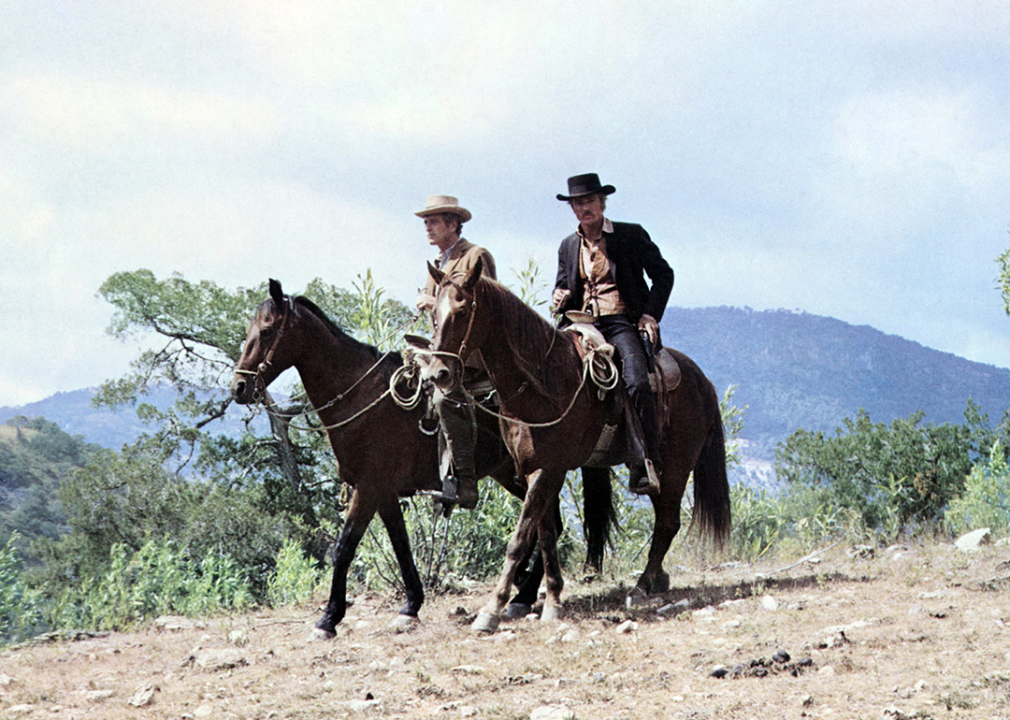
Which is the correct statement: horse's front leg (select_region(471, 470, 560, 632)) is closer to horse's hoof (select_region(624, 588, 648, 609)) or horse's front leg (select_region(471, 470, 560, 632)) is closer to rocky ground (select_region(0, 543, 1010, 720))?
rocky ground (select_region(0, 543, 1010, 720))

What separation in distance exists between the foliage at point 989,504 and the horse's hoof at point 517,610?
519 centimetres

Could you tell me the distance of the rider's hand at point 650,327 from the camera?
7352 millimetres

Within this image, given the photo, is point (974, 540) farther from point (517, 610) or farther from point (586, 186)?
point (586, 186)

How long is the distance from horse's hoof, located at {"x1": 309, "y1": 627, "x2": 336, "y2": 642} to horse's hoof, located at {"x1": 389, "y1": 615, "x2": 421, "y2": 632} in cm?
49

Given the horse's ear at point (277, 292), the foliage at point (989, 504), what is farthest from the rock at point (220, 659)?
the foliage at point (989, 504)

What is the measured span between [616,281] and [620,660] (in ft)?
10.0

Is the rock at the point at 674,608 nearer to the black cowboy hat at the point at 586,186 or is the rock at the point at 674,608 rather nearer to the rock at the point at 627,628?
the rock at the point at 627,628

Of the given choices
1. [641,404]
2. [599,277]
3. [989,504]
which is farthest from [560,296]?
[989,504]

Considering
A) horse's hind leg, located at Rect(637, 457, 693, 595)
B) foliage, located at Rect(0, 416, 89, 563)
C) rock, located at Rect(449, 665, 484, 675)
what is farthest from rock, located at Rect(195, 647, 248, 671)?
foliage, located at Rect(0, 416, 89, 563)

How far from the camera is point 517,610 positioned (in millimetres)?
7512

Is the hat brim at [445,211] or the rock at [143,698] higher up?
the hat brim at [445,211]

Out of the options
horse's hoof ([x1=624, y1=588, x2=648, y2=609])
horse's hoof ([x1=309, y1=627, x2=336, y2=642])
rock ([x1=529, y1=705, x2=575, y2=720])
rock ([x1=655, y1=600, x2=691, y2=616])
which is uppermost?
horse's hoof ([x1=624, y1=588, x2=648, y2=609])

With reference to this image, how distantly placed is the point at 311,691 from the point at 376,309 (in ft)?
16.2

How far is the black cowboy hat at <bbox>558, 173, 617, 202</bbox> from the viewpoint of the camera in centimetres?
734
